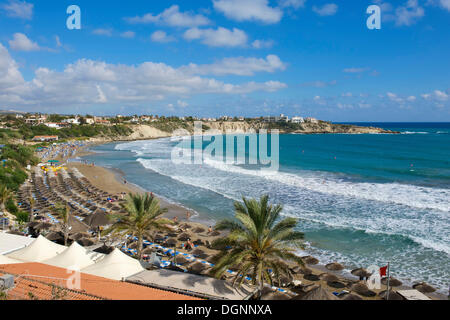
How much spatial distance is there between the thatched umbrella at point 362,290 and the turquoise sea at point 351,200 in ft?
8.72

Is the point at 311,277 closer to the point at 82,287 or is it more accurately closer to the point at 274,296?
the point at 274,296

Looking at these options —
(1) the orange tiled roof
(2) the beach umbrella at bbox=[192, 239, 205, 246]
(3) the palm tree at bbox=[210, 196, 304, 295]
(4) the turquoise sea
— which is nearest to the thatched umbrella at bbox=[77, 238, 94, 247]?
(1) the orange tiled roof

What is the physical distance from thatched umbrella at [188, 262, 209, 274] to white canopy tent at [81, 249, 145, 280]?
3.20 meters

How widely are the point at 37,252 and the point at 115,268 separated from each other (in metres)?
4.15

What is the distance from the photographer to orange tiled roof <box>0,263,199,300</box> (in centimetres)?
834

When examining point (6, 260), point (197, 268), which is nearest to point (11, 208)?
point (6, 260)

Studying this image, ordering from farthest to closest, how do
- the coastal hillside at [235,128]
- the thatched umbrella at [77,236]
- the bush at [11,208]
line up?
the coastal hillside at [235,128]
the bush at [11,208]
the thatched umbrella at [77,236]

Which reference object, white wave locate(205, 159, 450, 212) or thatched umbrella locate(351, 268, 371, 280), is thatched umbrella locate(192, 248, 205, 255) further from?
white wave locate(205, 159, 450, 212)

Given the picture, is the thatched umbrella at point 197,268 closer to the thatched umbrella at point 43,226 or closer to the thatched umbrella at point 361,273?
the thatched umbrella at point 361,273

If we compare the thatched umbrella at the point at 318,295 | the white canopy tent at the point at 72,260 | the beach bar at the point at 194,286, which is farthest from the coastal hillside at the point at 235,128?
the thatched umbrella at the point at 318,295

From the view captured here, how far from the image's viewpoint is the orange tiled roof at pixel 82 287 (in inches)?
328
